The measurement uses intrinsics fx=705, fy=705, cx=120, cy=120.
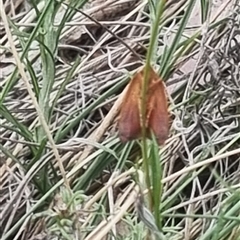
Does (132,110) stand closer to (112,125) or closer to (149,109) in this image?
(149,109)

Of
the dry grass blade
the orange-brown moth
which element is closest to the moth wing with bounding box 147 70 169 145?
the orange-brown moth

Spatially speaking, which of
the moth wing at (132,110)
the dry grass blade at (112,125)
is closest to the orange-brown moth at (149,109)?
the moth wing at (132,110)

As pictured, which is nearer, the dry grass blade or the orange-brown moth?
the orange-brown moth

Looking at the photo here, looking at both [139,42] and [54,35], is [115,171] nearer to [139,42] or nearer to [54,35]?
[54,35]

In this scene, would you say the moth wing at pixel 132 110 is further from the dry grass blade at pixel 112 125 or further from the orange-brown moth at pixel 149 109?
the dry grass blade at pixel 112 125

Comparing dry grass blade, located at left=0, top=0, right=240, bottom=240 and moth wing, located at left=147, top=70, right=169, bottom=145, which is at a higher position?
moth wing, located at left=147, top=70, right=169, bottom=145

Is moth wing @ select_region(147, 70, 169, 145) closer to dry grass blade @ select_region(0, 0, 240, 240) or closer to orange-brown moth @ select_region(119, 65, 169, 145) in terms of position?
orange-brown moth @ select_region(119, 65, 169, 145)

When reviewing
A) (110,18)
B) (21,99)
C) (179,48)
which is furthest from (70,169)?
(110,18)

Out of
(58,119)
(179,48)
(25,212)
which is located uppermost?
(179,48)
